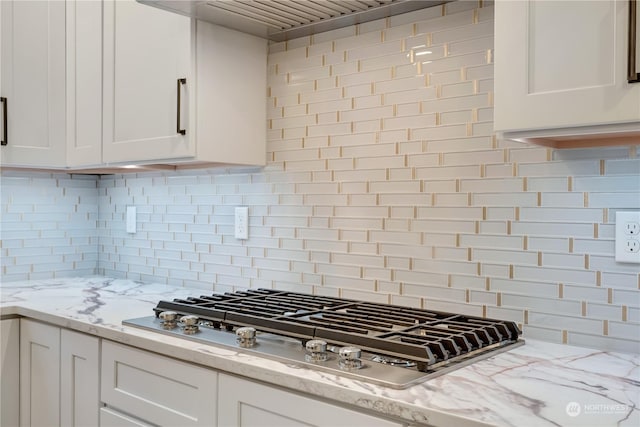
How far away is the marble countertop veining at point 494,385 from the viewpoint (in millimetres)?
1052

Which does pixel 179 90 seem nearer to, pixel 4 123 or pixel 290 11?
pixel 290 11

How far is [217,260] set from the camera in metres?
2.49

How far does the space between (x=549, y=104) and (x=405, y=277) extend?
786 millimetres

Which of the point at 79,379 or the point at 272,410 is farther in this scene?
the point at 79,379

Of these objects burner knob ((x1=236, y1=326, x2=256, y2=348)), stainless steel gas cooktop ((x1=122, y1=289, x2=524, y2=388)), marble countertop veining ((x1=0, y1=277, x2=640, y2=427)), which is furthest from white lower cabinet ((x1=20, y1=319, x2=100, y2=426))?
burner knob ((x1=236, y1=326, x2=256, y2=348))

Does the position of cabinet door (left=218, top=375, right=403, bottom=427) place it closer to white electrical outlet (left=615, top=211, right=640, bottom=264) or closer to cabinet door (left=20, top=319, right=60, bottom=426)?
white electrical outlet (left=615, top=211, right=640, bottom=264)

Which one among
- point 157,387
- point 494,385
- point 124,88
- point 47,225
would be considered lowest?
point 157,387

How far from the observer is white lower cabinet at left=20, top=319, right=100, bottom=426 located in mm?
1887

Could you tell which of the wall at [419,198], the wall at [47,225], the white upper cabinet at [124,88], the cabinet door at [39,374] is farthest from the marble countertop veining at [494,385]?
the wall at [47,225]

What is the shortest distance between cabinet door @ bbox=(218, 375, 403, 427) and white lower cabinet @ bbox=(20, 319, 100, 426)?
60 cm

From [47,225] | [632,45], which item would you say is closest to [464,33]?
[632,45]

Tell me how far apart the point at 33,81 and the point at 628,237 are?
7.50 ft

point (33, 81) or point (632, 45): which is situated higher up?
point (33, 81)

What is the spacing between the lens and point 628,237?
58.4 inches
